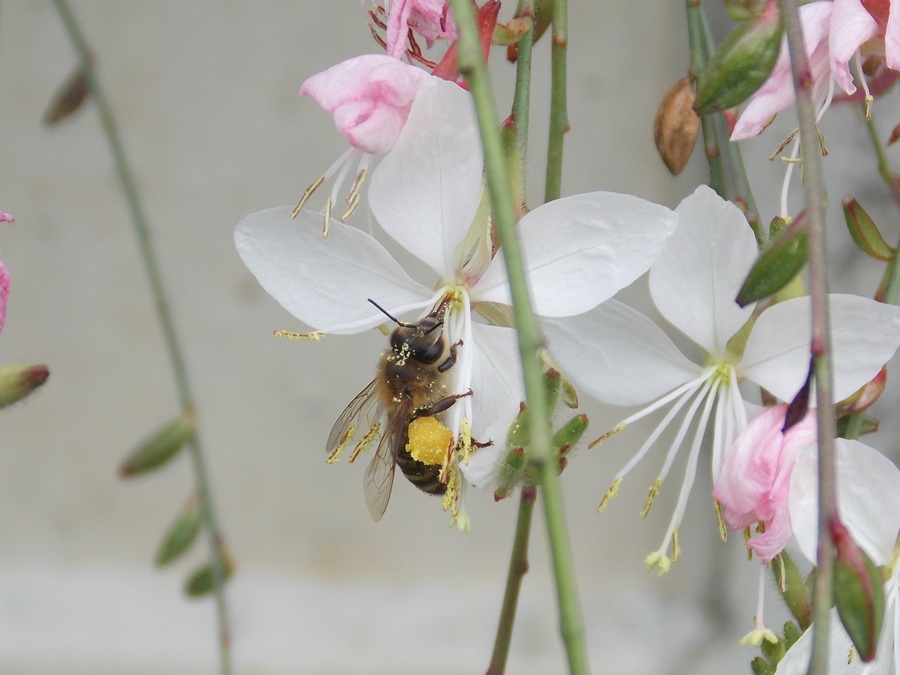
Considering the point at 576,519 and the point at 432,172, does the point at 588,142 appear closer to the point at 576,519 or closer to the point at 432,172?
the point at 576,519

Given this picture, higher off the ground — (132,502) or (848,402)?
(848,402)

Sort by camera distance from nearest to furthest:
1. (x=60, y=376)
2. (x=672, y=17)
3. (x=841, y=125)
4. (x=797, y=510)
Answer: (x=797, y=510), (x=841, y=125), (x=672, y=17), (x=60, y=376)

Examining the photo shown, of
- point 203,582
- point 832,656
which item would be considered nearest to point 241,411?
point 203,582

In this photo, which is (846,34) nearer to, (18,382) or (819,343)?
(819,343)

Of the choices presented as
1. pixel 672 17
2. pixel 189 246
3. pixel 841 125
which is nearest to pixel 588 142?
pixel 672 17

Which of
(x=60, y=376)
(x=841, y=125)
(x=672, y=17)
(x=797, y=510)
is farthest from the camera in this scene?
(x=60, y=376)

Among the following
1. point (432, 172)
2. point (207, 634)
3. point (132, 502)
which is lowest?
point (207, 634)
